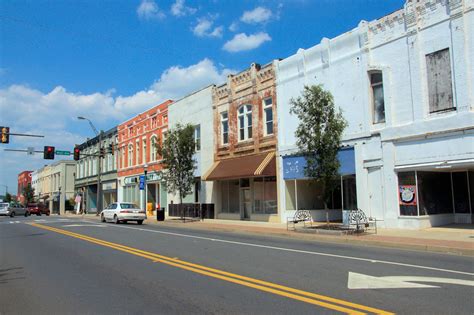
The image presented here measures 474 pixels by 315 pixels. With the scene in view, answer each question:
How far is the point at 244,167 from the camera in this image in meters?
25.7

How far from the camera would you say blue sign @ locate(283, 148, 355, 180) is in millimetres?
20469

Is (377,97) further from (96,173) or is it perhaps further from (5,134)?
A: (96,173)

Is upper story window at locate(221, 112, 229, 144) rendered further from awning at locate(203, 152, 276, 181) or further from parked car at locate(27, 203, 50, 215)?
parked car at locate(27, 203, 50, 215)

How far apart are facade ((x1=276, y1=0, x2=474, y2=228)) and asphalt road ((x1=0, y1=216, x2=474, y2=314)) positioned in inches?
246

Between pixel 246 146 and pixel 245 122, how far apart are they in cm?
159

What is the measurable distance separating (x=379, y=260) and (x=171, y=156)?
18.7 m

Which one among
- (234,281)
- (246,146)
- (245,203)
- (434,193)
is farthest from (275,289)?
(245,203)

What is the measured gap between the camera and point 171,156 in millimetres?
27391

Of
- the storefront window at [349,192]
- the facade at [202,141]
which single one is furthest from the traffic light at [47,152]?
the storefront window at [349,192]

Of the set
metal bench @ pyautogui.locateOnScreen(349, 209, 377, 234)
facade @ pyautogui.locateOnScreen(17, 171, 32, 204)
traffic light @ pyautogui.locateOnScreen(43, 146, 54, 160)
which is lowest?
metal bench @ pyautogui.locateOnScreen(349, 209, 377, 234)

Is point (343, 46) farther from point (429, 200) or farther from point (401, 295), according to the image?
point (401, 295)

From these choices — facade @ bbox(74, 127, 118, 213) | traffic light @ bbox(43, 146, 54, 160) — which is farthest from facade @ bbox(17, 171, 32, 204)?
traffic light @ bbox(43, 146, 54, 160)

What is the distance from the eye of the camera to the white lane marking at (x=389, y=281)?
738cm

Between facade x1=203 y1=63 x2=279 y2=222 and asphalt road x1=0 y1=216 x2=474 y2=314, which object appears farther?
facade x1=203 y1=63 x2=279 y2=222
